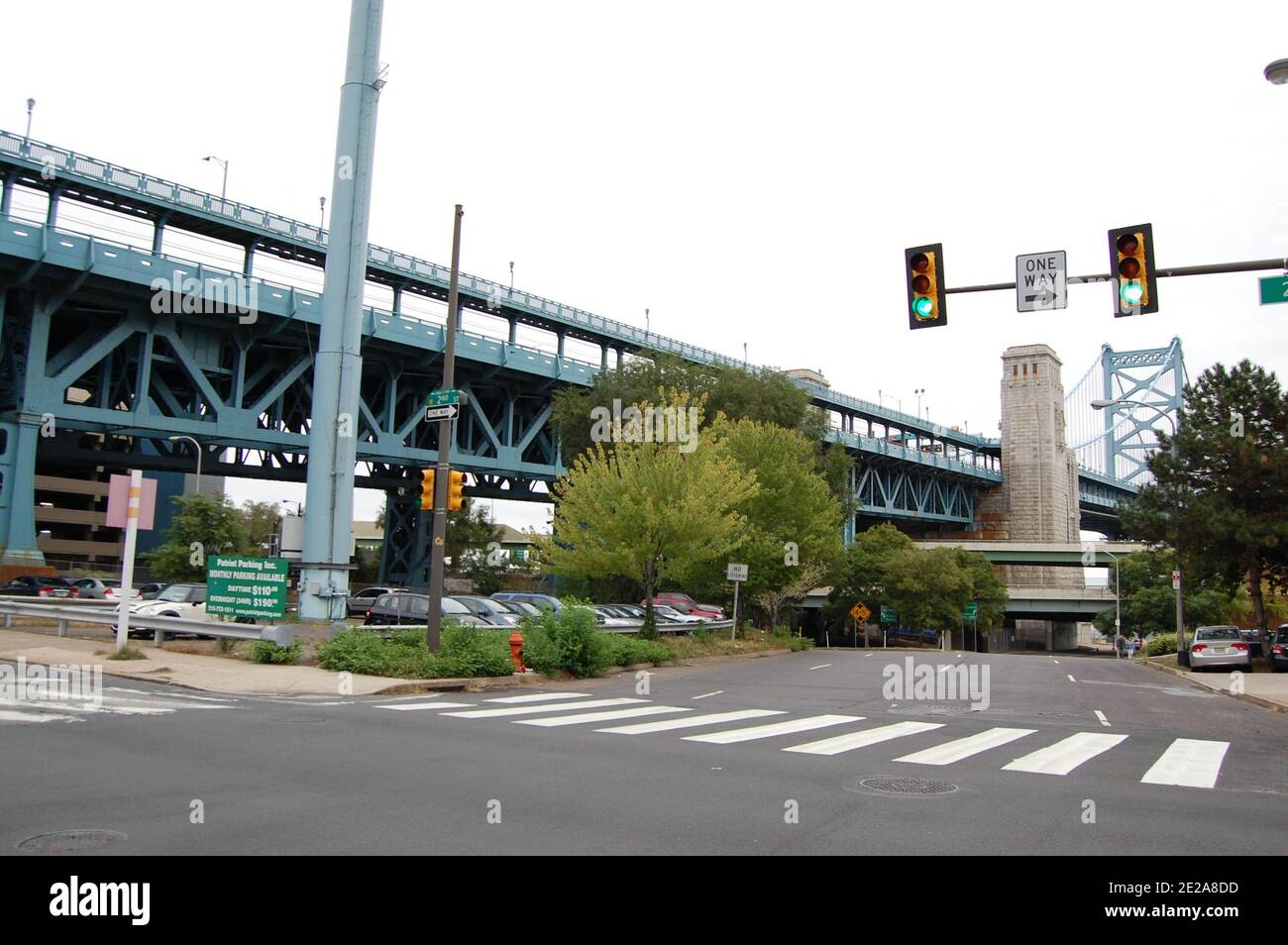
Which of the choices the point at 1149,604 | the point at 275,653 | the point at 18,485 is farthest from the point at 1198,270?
the point at 1149,604

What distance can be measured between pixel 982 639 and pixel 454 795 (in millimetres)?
99896

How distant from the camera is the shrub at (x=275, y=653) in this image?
20.0 metres

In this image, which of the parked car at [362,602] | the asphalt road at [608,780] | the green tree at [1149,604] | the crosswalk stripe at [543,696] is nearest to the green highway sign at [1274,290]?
the asphalt road at [608,780]

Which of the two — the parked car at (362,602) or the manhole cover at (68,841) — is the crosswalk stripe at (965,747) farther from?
the parked car at (362,602)

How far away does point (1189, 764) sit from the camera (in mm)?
11438

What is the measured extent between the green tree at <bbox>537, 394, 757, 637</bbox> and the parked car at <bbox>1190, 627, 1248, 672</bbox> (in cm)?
1629

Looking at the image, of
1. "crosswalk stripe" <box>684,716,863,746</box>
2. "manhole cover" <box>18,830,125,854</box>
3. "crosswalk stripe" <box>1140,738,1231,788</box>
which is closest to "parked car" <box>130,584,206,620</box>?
"crosswalk stripe" <box>684,716,863,746</box>

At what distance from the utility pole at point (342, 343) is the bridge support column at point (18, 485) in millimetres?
24894

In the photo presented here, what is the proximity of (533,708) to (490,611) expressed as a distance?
46.7 feet

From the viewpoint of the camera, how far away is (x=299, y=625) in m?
21.2

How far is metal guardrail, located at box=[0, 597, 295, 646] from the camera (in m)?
20.4
